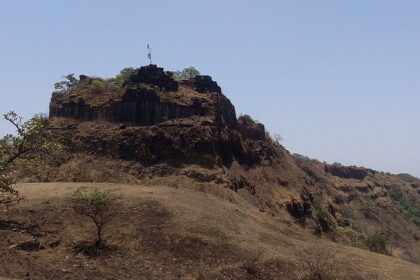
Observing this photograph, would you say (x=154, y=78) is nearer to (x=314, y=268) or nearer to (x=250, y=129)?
(x=250, y=129)

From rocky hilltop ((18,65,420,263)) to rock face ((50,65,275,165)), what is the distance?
70mm

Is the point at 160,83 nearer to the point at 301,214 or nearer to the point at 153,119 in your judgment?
the point at 153,119

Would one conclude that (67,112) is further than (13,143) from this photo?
Yes

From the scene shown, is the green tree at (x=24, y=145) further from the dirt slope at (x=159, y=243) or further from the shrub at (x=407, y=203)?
the shrub at (x=407, y=203)

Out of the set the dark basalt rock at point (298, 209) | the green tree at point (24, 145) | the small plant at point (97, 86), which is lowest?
the dark basalt rock at point (298, 209)

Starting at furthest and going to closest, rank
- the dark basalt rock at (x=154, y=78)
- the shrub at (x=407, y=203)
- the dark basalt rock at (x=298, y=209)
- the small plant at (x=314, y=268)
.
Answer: the shrub at (x=407, y=203) < the dark basalt rock at (x=298, y=209) < the dark basalt rock at (x=154, y=78) < the small plant at (x=314, y=268)

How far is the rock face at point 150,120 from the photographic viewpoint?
31.6m

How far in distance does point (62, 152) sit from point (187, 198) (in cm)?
1220

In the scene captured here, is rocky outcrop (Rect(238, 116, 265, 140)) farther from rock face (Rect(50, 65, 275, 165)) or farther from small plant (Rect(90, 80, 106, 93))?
small plant (Rect(90, 80, 106, 93))

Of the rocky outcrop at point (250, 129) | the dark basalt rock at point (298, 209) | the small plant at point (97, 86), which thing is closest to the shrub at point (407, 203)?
the rocky outcrop at point (250, 129)

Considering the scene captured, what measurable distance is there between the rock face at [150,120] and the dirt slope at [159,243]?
8224 mm

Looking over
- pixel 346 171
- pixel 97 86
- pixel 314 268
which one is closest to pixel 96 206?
pixel 314 268

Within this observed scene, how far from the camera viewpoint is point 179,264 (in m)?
16.1

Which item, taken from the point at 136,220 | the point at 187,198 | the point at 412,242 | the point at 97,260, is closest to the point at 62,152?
the point at 187,198
